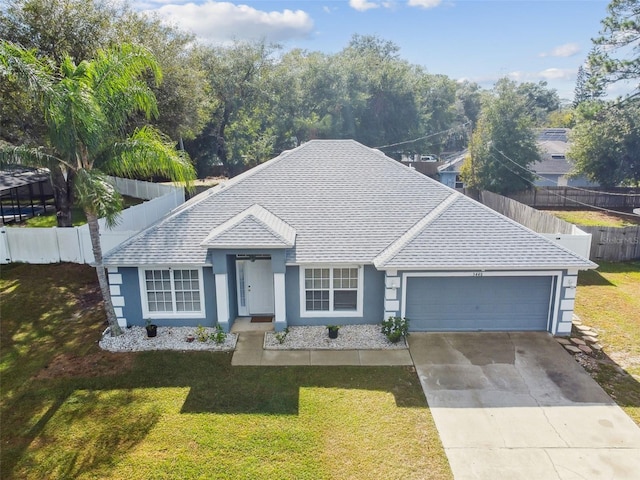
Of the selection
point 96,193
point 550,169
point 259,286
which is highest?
point 96,193

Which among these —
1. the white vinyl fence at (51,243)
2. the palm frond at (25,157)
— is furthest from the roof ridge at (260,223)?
the white vinyl fence at (51,243)

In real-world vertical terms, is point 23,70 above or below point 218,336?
above

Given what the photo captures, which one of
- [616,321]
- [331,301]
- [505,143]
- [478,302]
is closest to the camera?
[478,302]

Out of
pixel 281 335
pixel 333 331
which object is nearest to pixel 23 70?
pixel 281 335

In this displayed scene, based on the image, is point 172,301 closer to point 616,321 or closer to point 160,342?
point 160,342

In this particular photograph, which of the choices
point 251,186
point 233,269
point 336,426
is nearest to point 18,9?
point 251,186

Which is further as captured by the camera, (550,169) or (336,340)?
(550,169)

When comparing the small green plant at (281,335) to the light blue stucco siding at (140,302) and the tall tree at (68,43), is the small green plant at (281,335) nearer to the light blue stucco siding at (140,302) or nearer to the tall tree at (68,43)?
the light blue stucco siding at (140,302)
